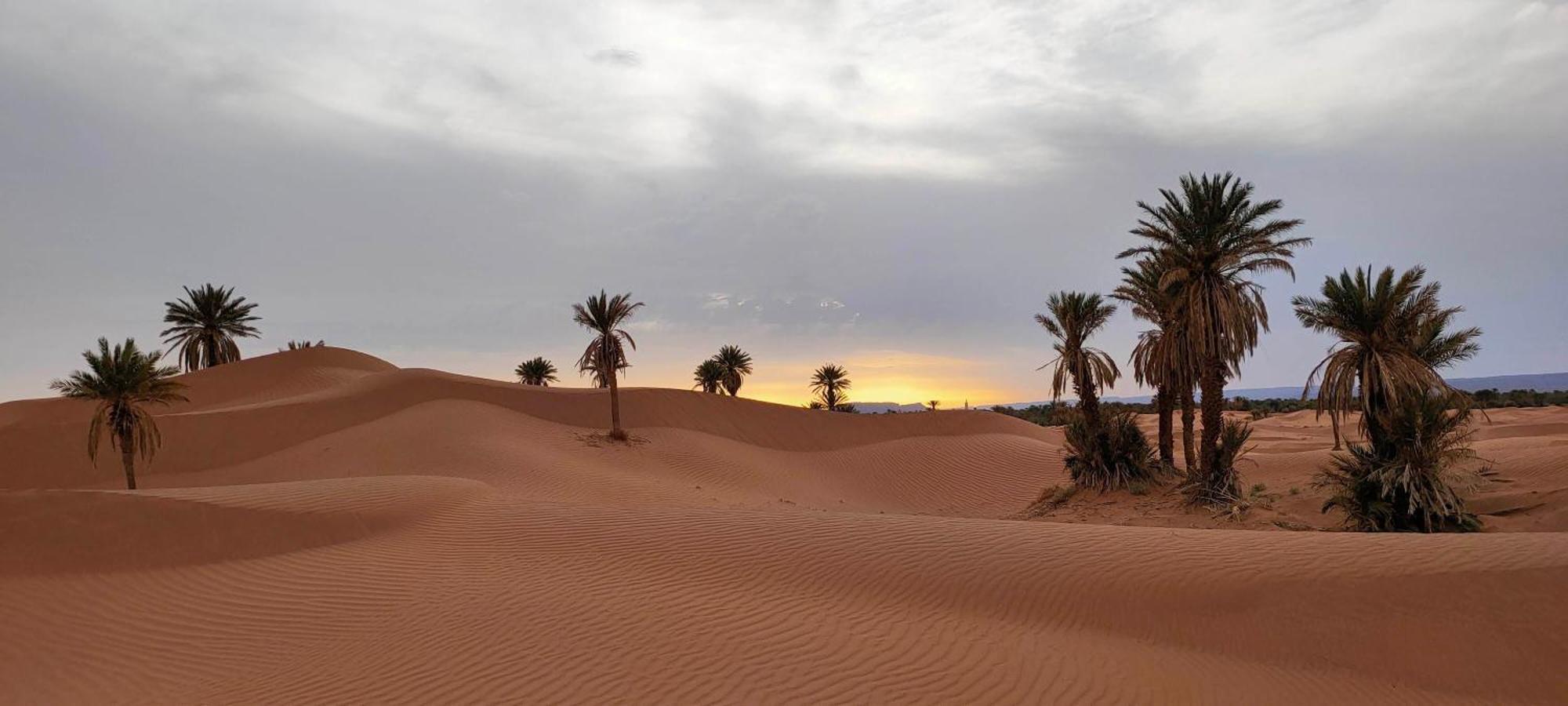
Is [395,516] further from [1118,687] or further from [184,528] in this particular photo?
[1118,687]

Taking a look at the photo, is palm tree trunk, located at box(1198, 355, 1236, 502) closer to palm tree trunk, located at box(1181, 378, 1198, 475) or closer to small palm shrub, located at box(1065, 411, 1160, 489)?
palm tree trunk, located at box(1181, 378, 1198, 475)

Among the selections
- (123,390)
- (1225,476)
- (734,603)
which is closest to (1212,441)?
(1225,476)

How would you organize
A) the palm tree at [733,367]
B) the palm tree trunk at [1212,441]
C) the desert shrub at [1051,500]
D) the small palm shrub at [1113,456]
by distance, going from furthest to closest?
1. the palm tree at [733,367]
2. the desert shrub at [1051,500]
3. the small palm shrub at [1113,456]
4. the palm tree trunk at [1212,441]

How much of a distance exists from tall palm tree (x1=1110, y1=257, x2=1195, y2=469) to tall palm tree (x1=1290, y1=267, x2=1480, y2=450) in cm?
343

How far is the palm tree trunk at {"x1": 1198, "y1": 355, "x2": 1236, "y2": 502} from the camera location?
1958 cm

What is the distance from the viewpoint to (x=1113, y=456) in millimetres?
23531

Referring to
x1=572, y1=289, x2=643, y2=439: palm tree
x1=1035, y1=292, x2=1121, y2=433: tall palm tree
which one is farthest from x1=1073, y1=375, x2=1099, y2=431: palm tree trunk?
x1=572, y1=289, x2=643, y2=439: palm tree

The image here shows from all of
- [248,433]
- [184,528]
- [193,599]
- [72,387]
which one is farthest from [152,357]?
[193,599]

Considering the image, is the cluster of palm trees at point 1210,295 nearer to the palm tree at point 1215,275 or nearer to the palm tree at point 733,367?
the palm tree at point 1215,275

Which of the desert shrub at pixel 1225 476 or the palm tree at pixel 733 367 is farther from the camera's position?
the palm tree at pixel 733 367

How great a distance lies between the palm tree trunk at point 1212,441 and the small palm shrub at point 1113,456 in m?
3.36

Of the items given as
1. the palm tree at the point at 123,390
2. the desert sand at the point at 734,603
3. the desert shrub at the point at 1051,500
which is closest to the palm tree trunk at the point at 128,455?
the palm tree at the point at 123,390

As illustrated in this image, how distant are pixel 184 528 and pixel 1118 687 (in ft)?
51.1

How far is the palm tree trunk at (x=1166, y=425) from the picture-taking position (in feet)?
80.7
